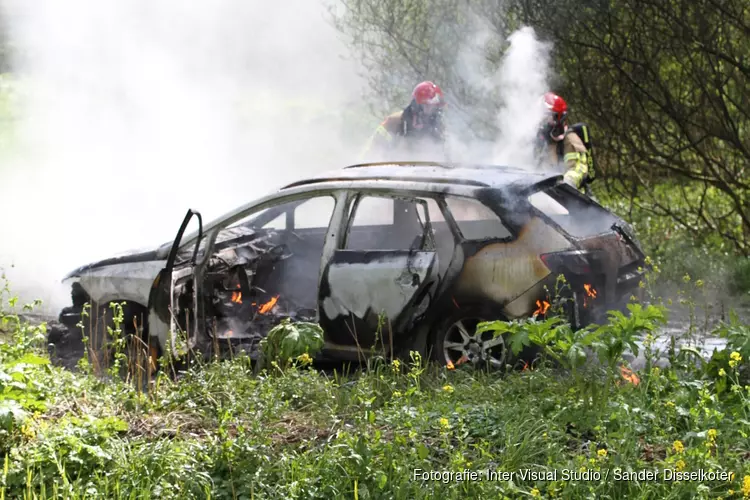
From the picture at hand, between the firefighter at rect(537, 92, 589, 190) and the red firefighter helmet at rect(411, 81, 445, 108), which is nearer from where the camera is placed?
the firefighter at rect(537, 92, 589, 190)

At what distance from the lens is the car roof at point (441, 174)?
6.40 meters

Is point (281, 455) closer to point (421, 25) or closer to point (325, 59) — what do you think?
point (421, 25)

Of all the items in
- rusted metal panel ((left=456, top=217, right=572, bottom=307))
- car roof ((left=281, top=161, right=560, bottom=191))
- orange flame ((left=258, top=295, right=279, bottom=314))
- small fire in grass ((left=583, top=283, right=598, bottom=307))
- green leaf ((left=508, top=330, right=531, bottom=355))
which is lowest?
green leaf ((left=508, top=330, right=531, bottom=355))

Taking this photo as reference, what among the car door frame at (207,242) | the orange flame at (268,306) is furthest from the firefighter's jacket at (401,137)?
the car door frame at (207,242)

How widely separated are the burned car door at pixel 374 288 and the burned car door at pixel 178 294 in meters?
0.92

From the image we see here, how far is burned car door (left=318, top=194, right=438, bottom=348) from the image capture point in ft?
20.5

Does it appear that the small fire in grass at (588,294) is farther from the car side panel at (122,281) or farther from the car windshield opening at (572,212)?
the car side panel at (122,281)

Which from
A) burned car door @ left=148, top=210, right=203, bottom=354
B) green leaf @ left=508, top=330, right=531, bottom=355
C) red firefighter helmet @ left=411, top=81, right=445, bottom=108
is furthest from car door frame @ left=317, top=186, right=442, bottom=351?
red firefighter helmet @ left=411, top=81, right=445, bottom=108

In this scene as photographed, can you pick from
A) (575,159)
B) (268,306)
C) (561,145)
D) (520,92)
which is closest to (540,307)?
(268,306)

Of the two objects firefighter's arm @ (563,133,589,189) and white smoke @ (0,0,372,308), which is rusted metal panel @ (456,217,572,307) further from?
white smoke @ (0,0,372,308)

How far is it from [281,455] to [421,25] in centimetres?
1004

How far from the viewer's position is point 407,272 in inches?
247

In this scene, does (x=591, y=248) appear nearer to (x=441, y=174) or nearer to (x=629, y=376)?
(x=441, y=174)

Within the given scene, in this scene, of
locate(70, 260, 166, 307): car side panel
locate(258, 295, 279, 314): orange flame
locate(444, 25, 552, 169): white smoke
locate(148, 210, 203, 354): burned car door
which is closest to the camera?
locate(148, 210, 203, 354): burned car door
